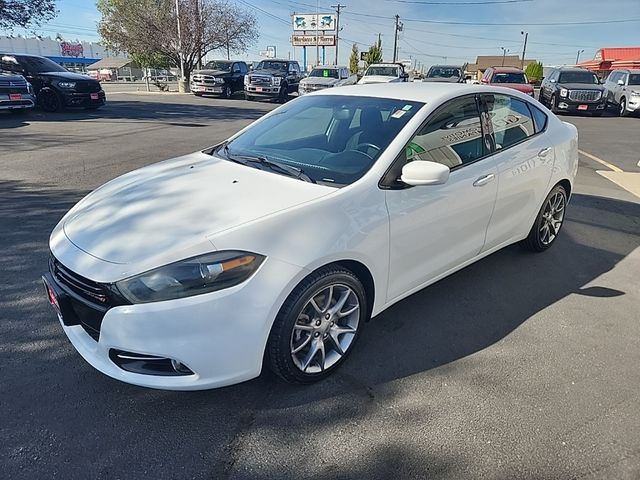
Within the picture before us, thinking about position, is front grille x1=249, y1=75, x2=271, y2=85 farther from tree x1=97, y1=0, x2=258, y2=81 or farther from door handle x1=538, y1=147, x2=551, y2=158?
door handle x1=538, y1=147, x2=551, y2=158

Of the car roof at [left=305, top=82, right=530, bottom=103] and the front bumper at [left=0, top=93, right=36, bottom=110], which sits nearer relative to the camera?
the car roof at [left=305, top=82, right=530, bottom=103]

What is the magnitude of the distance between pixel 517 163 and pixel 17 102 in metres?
14.0

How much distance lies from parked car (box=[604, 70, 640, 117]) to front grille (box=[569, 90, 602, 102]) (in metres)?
0.90

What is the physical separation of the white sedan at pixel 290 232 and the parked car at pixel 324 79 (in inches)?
754

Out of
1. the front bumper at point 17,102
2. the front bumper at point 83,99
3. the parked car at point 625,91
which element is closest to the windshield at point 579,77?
the parked car at point 625,91

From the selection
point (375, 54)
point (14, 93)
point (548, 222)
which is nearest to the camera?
point (548, 222)

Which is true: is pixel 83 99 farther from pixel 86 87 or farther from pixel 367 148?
pixel 367 148

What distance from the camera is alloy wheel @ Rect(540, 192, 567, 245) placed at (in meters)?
4.31

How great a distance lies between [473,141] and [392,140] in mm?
868

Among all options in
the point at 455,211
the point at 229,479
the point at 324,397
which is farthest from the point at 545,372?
the point at 229,479

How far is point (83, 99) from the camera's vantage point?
1498 cm

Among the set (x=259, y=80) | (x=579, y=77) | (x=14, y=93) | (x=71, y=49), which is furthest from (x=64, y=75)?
(x=71, y=49)

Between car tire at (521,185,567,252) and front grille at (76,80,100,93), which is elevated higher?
front grille at (76,80,100,93)

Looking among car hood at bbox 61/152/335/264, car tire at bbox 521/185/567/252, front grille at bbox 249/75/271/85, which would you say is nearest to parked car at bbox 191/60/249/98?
front grille at bbox 249/75/271/85
